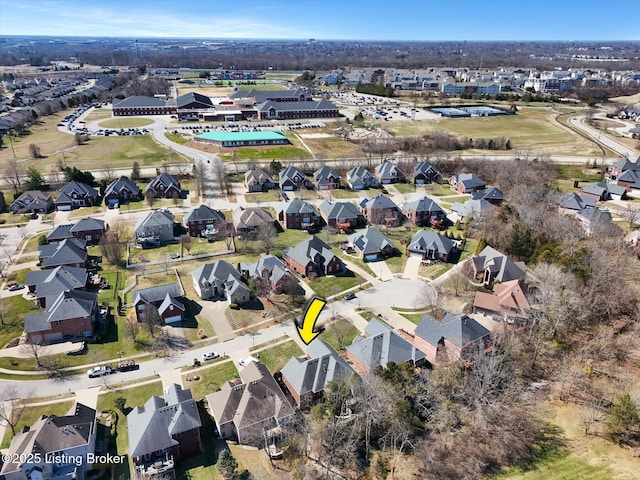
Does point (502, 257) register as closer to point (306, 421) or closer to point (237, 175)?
point (306, 421)

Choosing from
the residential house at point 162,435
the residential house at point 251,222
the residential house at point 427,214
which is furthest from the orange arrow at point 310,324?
the residential house at point 427,214

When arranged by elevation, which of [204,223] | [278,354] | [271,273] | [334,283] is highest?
[204,223]

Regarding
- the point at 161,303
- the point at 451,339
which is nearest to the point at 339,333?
the point at 451,339

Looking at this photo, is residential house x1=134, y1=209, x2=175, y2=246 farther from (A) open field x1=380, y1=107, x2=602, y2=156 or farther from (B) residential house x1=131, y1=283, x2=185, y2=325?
(A) open field x1=380, y1=107, x2=602, y2=156

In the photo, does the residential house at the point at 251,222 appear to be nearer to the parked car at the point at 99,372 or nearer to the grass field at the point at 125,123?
the parked car at the point at 99,372

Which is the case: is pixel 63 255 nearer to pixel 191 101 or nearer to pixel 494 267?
pixel 494 267

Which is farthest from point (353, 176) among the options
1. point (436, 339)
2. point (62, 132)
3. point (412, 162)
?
point (62, 132)

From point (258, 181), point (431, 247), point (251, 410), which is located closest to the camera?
point (251, 410)
